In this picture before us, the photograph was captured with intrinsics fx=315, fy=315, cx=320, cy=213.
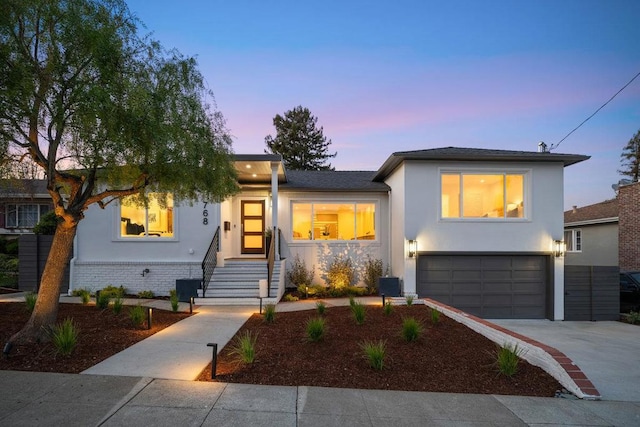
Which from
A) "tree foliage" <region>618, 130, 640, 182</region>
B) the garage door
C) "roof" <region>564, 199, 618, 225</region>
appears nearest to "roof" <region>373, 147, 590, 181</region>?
the garage door

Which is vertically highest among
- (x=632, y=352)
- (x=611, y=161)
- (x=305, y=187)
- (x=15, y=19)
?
(x=611, y=161)

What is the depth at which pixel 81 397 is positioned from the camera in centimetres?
351

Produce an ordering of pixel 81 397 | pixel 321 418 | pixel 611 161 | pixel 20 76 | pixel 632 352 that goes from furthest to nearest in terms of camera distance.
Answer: pixel 611 161, pixel 632 352, pixel 20 76, pixel 81 397, pixel 321 418

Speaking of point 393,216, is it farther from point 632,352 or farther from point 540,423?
point 540,423

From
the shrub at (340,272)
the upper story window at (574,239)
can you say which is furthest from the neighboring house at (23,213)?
the upper story window at (574,239)

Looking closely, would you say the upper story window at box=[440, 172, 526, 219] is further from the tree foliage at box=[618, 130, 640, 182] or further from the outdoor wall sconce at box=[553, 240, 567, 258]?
the tree foliage at box=[618, 130, 640, 182]

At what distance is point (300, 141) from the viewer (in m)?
33.4

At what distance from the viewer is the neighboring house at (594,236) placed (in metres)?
15.3

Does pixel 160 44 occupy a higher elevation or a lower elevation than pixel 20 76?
higher

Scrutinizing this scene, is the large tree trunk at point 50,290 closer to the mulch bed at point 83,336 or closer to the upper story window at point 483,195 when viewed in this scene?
the mulch bed at point 83,336

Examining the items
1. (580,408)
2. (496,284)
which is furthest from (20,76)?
(496,284)

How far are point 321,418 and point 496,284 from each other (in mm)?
8866

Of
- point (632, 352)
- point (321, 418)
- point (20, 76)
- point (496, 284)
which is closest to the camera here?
point (321, 418)

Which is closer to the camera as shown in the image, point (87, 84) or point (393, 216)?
point (87, 84)
